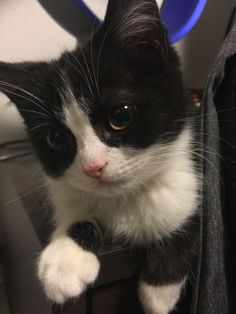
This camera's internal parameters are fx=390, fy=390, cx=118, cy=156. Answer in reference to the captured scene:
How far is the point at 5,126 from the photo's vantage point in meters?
1.24

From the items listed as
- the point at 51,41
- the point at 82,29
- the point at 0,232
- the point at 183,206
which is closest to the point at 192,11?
the point at 82,29

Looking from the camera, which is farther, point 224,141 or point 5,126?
point 5,126

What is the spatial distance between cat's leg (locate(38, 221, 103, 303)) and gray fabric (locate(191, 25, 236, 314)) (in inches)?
7.3

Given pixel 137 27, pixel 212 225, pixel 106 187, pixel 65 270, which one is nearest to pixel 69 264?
pixel 65 270

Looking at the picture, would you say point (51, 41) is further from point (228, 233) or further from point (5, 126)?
point (228, 233)

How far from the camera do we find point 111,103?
67cm

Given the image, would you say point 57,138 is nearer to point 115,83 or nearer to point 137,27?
point 115,83

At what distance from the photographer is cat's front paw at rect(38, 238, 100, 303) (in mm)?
631

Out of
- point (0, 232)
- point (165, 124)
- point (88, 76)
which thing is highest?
point (88, 76)

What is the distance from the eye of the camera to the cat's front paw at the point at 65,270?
631mm

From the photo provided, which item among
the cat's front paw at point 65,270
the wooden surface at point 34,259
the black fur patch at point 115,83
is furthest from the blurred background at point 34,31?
the cat's front paw at point 65,270

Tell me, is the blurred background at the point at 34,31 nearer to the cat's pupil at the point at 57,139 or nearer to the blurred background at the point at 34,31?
the blurred background at the point at 34,31

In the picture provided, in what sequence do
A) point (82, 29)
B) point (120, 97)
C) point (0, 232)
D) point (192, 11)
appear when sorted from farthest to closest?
point (0, 232) < point (82, 29) < point (192, 11) < point (120, 97)

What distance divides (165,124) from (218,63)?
0.47 ft
